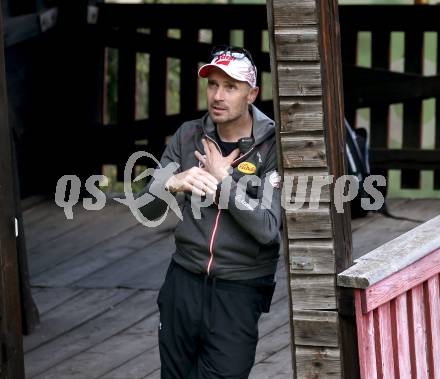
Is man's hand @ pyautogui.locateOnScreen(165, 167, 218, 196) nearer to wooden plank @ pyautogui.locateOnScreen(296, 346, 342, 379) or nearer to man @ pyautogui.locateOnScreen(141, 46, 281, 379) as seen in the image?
man @ pyautogui.locateOnScreen(141, 46, 281, 379)

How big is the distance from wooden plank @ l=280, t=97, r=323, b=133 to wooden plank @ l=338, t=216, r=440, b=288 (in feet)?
1.70

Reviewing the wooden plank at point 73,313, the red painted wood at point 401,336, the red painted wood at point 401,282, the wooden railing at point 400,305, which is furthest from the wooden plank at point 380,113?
the red painted wood at point 401,336

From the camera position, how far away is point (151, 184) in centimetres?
480

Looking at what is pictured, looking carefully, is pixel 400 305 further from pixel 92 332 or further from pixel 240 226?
pixel 92 332

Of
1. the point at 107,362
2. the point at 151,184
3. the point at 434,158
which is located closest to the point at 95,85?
the point at 434,158

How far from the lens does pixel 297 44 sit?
4293 mm

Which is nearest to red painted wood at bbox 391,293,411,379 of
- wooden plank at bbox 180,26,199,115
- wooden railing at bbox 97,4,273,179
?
wooden railing at bbox 97,4,273,179

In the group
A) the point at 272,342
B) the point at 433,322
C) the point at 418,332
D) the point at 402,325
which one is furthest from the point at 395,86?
the point at 402,325

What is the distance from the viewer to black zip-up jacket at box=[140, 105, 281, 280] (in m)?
4.53

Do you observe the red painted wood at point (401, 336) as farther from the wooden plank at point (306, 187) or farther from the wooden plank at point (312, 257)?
the wooden plank at point (306, 187)

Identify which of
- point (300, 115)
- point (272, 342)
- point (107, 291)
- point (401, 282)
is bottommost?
point (272, 342)

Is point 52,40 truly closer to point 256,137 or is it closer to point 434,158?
point 434,158

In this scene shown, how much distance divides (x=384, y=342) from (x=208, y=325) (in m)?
0.64

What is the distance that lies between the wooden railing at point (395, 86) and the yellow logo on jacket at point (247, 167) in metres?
4.74
